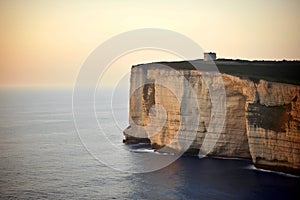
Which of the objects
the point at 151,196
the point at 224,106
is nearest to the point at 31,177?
the point at 151,196

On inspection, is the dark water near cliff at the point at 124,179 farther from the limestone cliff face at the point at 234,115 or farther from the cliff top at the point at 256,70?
the cliff top at the point at 256,70

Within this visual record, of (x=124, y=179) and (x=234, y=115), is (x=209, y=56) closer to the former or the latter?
(x=234, y=115)

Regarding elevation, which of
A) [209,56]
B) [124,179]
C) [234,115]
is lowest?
[124,179]

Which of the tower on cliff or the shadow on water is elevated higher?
the tower on cliff

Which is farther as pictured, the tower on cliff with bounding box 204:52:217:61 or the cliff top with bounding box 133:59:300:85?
the tower on cliff with bounding box 204:52:217:61

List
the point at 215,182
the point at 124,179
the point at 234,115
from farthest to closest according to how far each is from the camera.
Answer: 1. the point at 234,115
2. the point at 124,179
3. the point at 215,182

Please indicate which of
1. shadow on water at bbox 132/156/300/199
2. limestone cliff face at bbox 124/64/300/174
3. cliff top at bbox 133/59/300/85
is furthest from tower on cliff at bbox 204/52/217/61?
shadow on water at bbox 132/156/300/199

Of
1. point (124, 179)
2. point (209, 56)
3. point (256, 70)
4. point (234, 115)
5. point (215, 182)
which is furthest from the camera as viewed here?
point (209, 56)

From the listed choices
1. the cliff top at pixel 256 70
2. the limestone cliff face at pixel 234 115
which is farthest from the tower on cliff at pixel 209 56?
the limestone cliff face at pixel 234 115

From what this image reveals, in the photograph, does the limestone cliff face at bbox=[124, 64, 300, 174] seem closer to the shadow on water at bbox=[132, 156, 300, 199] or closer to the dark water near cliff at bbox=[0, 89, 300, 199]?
the dark water near cliff at bbox=[0, 89, 300, 199]

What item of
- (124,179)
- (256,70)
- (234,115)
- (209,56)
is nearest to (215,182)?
(124,179)
